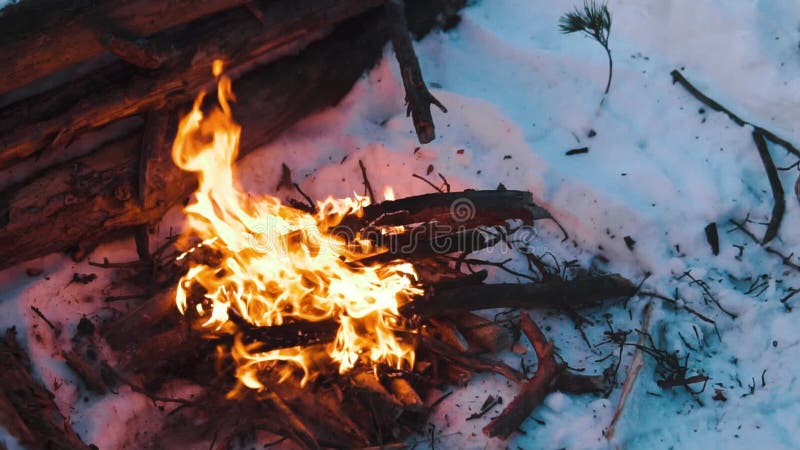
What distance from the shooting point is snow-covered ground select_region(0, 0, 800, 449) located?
4008mm

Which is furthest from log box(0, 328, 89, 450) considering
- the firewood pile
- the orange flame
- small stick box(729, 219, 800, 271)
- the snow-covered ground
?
small stick box(729, 219, 800, 271)

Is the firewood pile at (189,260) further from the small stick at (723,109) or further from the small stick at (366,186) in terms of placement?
the small stick at (723,109)

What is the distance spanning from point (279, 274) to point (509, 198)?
141cm

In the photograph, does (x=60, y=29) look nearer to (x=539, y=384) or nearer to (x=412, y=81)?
(x=412, y=81)

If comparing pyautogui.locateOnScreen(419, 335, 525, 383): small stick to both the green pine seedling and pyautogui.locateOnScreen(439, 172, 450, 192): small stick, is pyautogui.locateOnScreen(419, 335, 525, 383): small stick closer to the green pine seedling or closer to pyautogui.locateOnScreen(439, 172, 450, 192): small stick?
pyautogui.locateOnScreen(439, 172, 450, 192): small stick

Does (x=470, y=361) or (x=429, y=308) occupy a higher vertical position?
(x=429, y=308)

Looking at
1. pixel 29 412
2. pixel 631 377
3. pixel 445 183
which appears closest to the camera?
pixel 29 412

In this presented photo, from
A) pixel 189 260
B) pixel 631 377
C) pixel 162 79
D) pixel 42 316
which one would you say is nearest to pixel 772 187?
pixel 631 377

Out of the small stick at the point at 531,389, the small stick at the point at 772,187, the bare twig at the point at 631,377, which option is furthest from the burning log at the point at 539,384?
the small stick at the point at 772,187

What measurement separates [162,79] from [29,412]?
195cm

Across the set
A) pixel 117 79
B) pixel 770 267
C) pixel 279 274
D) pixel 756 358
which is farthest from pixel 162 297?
pixel 770 267

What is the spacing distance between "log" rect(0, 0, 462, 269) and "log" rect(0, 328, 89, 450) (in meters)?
0.69

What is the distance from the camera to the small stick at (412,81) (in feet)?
13.4

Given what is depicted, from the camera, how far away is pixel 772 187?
503 cm
